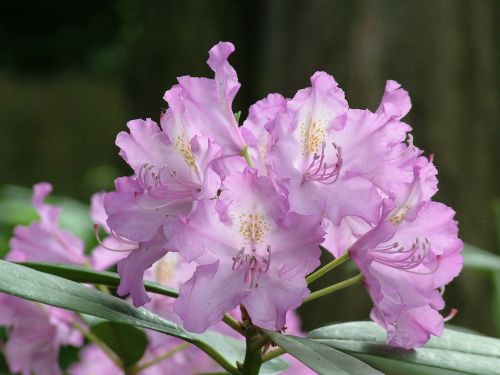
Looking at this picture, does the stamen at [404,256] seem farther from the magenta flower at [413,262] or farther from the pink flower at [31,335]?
the pink flower at [31,335]

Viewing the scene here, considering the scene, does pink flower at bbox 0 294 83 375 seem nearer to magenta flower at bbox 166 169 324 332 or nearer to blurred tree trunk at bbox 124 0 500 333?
magenta flower at bbox 166 169 324 332

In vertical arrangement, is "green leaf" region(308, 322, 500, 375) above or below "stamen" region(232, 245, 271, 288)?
below

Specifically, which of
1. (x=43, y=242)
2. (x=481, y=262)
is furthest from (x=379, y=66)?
(x=43, y=242)

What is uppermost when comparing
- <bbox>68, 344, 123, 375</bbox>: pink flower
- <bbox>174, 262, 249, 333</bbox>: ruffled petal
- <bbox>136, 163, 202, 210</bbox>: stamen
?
<bbox>136, 163, 202, 210</bbox>: stamen

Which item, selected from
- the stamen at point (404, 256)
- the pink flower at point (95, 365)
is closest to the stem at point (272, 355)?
the stamen at point (404, 256)

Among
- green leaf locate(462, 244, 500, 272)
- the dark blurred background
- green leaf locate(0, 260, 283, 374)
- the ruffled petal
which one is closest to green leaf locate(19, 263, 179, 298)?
green leaf locate(0, 260, 283, 374)

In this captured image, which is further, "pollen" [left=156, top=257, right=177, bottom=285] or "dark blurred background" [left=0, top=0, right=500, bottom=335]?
"dark blurred background" [left=0, top=0, right=500, bottom=335]

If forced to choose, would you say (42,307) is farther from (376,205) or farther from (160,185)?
(376,205)

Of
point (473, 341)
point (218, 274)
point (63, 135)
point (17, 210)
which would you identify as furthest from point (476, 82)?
point (63, 135)
